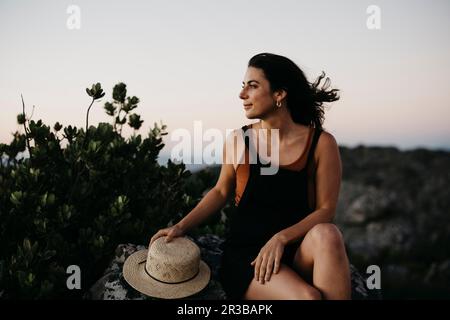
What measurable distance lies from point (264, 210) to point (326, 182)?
50 cm

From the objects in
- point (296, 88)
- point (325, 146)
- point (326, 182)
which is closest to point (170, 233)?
point (326, 182)

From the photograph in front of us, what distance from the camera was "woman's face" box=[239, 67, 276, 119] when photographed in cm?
340

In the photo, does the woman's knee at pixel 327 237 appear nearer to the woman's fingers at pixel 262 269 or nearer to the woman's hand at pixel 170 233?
the woman's fingers at pixel 262 269

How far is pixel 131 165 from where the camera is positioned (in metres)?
4.54

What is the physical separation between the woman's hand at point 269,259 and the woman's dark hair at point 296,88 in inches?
44.2

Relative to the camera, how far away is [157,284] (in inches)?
124

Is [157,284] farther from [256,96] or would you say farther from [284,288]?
[256,96]

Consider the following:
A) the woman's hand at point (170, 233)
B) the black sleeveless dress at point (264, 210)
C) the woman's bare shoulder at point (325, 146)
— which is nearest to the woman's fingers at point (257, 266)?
the black sleeveless dress at point (264, 210)

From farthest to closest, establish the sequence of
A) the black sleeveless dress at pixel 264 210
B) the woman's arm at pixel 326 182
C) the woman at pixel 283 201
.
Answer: the black sleeveless dress at pixel 264 210 → the woman's arm at pixel 326 182 → the woman at pixel 283 201

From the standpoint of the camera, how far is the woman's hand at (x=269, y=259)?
2920mm
